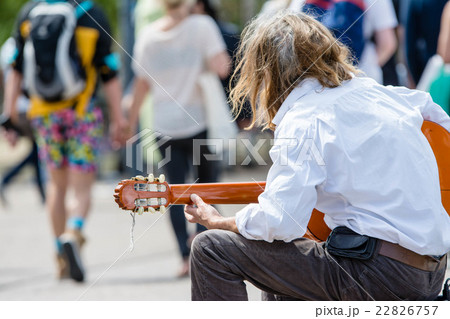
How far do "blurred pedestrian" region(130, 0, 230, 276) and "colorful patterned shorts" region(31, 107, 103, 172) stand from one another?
0.42 meters

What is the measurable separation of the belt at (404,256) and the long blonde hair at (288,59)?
520 millimetres

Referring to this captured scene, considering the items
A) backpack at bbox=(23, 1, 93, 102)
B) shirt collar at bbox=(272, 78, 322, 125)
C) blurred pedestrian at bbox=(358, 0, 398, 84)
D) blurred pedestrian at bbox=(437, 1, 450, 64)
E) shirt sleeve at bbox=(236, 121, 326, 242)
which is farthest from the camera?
backpack at bbox=(23, 1, 93, 102)

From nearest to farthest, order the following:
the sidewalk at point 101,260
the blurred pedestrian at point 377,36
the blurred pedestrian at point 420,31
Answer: the sidewalk at point 101,260 → the blurred pedestrian at point 377,36 → the blurred pedestrian at point 420,31

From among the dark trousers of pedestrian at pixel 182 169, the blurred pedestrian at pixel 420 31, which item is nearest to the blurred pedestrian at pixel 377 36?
the blurred pedestrian at pixel 420 31

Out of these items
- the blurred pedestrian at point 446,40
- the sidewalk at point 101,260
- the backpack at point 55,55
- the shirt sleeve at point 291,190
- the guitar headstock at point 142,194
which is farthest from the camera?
the backpack at point 55,55

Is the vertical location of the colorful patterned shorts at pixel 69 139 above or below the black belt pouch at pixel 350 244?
below

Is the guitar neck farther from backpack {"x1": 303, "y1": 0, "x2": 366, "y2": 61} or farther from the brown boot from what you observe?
the brown boot

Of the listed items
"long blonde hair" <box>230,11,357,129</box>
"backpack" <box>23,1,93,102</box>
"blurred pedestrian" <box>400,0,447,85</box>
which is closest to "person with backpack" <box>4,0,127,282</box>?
"backpack" <box>23,1,93,102</box>

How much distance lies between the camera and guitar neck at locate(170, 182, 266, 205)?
2.49m

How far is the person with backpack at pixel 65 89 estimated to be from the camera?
4.41m

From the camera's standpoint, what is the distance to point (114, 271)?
4719 mm

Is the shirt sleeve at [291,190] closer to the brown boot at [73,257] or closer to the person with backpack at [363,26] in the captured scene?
the person with backpack at [363,26]

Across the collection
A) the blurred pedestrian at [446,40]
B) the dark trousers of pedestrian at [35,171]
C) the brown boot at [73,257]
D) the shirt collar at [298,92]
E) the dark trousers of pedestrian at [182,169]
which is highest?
the shirt collar at [298,92]
